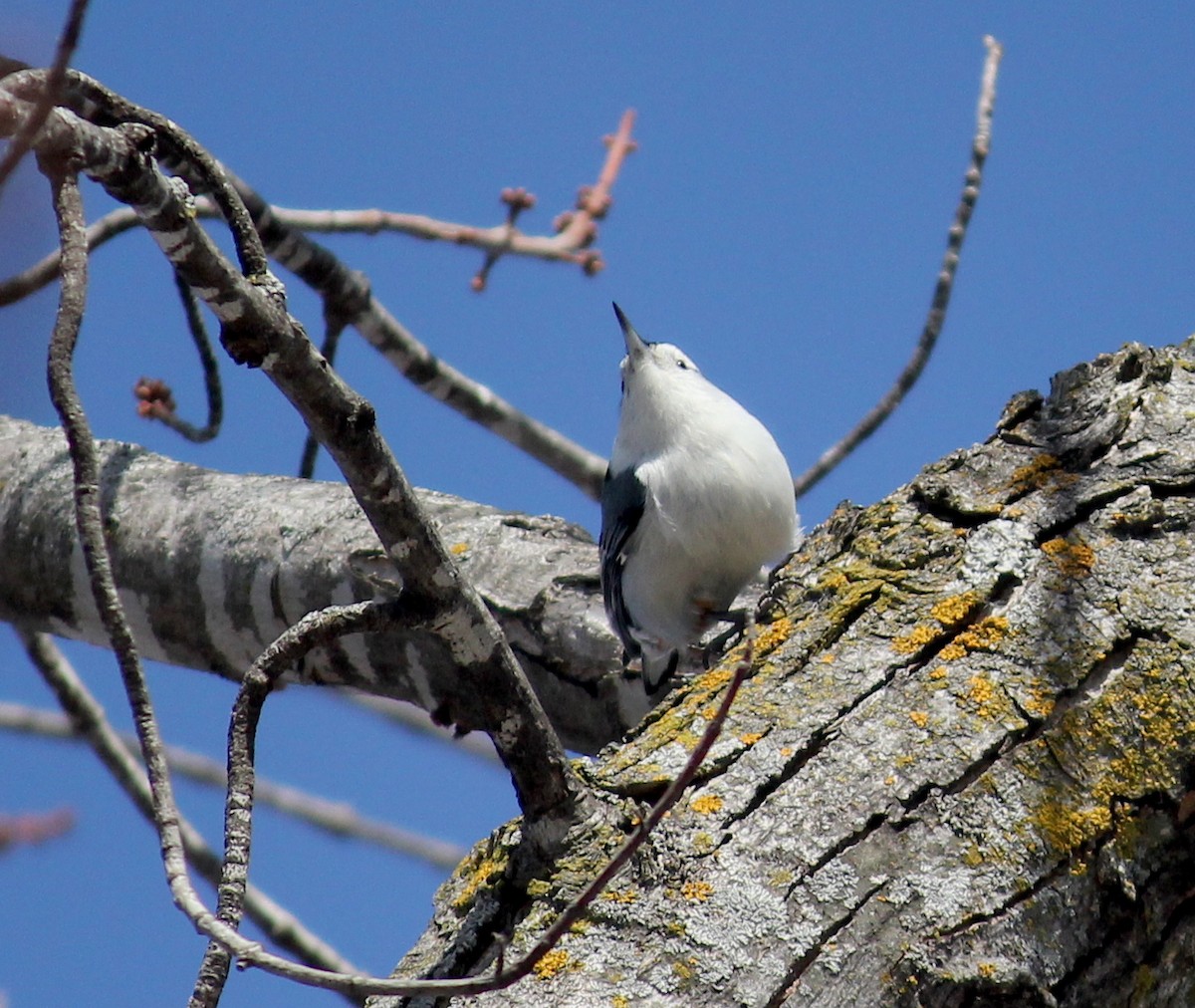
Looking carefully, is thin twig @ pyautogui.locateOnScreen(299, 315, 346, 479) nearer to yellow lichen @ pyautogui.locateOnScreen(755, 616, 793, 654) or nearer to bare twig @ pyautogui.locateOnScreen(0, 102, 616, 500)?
bare twig @ pyautogui.locateOnScreen(0, 102, 616, 500)

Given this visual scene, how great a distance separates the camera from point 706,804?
1.57 m

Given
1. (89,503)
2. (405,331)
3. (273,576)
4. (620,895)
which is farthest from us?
(405,331)

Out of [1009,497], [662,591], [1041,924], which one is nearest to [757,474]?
[662,591]

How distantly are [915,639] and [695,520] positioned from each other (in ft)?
4.95

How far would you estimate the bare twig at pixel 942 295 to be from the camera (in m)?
3.72

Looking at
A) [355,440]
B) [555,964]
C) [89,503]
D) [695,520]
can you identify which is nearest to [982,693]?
[555,964]

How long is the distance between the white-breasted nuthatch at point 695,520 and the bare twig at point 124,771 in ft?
4.22

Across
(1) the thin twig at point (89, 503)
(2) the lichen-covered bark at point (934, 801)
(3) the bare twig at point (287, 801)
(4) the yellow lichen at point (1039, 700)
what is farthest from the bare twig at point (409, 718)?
(1) the thin twig at point (89, 503)

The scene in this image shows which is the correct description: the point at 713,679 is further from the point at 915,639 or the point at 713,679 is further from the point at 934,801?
the point at 934,801

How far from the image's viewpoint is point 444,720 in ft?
8.98

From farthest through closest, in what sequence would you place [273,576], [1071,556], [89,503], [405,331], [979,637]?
1. [405,331]
2. [273,576]
3. [1071,556]
4. [979,637]
5. [89,503]

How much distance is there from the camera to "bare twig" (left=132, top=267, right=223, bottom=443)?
9.59 ft

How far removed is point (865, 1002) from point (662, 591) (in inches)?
73.5

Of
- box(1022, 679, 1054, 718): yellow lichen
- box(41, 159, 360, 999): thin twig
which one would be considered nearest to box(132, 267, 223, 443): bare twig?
box(41, 159, 360, 999): thin twig
